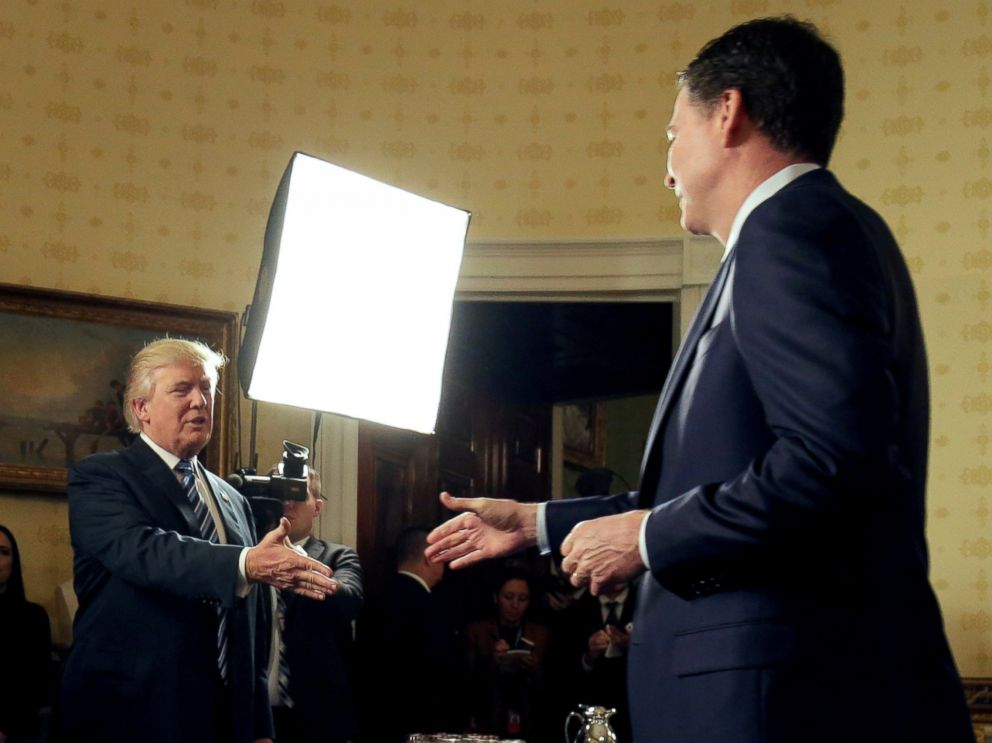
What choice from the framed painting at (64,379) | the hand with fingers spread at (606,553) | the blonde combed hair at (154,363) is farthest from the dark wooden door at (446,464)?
the hand with fingers spread at (606,553)

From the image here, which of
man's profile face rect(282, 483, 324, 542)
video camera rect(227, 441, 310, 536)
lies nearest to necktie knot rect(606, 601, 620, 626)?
man's profile face rect(282, 483, 324, 542)

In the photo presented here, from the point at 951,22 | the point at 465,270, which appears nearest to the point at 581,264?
the point at 465,270

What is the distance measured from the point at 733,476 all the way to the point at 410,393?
1.70 meters

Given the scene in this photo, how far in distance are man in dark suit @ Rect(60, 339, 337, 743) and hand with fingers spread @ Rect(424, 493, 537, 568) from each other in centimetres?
126

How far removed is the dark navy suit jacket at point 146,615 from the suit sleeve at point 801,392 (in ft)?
5.94

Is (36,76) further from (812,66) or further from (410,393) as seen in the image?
(812,66)

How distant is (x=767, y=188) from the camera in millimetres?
1554

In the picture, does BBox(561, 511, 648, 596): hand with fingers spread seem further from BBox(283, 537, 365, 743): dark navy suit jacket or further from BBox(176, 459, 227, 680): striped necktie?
BBox(283, 537, 365, 743): dark navy suit jacket

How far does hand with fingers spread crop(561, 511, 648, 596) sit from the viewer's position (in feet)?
4.75

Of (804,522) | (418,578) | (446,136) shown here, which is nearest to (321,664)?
(418,578)

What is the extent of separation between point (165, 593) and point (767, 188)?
197 centimetres

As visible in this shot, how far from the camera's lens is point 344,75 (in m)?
5.01

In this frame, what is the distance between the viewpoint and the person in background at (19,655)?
3.86 m

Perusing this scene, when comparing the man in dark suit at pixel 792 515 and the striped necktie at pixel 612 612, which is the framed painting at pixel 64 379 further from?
the man in dark suit at pixel 792 515
